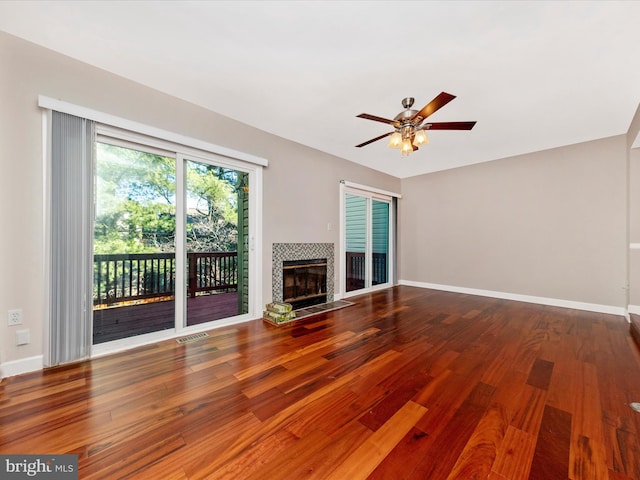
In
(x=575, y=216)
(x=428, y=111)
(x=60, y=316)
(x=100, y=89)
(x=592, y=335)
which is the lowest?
(x=592, y=335)

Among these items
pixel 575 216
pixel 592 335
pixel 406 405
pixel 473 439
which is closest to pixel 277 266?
pixel 406 405

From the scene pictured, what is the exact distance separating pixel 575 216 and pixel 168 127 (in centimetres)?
575

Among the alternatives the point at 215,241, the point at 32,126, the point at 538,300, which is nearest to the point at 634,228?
the point at 538,300

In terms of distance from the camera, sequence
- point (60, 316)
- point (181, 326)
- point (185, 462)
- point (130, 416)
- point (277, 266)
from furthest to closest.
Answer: point (277, 266) < point (181, 326) < point (60, 316) < point (130, 416) < point (185, 462)

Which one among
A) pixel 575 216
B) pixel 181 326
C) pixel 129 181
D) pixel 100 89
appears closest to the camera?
pixel 100 89

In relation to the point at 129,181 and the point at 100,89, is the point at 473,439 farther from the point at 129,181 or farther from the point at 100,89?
the point at 100,89

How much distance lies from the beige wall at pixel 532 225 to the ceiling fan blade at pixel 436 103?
3.34 meters

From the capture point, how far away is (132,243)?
2.53m

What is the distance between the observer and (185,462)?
120 cm

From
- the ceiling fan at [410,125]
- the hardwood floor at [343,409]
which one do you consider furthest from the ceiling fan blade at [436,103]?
the hardwood floor at [343,409]

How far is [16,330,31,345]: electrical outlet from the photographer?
195cm

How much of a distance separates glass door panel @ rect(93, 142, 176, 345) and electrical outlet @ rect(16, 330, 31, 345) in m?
0.43

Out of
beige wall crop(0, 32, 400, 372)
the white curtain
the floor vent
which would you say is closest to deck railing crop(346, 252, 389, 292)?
the floor vent

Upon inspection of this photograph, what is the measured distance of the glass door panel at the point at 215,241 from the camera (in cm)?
294
